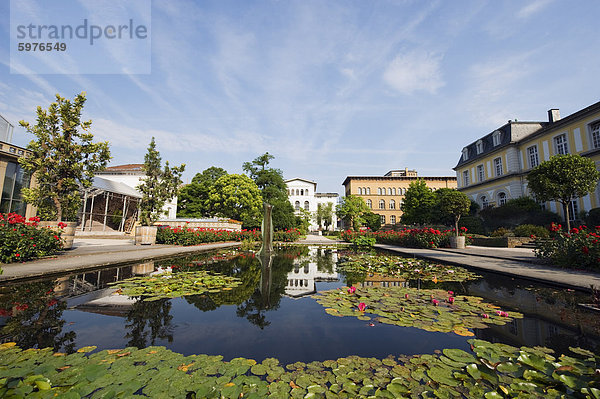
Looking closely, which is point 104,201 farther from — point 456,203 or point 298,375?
point 456,203

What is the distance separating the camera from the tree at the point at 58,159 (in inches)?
379

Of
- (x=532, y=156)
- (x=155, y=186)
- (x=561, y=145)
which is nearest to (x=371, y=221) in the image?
(x=532, y=156)

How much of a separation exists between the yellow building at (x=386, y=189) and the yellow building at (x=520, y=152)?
19717mm

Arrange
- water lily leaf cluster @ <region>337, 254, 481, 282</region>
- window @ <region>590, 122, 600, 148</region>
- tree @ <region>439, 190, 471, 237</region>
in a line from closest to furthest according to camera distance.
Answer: water lily leaf cluster @ <region>337, 254, 481, 282</region> < tree @ <region>439, 190, 471, 237</region> < window @ <region>590, 122, 600, 148</region>

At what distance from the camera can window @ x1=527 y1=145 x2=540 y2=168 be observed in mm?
22009

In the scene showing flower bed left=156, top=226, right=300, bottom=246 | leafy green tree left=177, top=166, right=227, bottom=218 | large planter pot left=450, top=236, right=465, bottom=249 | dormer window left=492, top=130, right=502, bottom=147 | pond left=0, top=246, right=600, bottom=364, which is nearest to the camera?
pond left=0, top=246, right=600, bottom=364

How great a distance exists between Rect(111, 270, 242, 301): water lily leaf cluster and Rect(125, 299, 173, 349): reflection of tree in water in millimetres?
358

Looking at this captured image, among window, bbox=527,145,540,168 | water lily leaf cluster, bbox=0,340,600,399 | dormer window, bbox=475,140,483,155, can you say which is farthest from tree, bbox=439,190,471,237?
dormer window, bbox=475,140,483,155

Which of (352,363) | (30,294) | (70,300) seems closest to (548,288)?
(352,363)

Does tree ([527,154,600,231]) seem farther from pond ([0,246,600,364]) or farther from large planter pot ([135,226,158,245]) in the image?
large planter pot ([135,226,158,245])

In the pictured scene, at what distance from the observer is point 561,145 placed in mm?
20109

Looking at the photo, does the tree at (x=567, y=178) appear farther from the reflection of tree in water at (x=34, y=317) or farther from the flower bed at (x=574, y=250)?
the reflection of tree in water at (x=34, y=317)

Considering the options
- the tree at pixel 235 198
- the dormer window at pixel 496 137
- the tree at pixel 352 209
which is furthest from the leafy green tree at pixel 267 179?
the dormer window at pixel 496 137

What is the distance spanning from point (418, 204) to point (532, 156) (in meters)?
12.5
